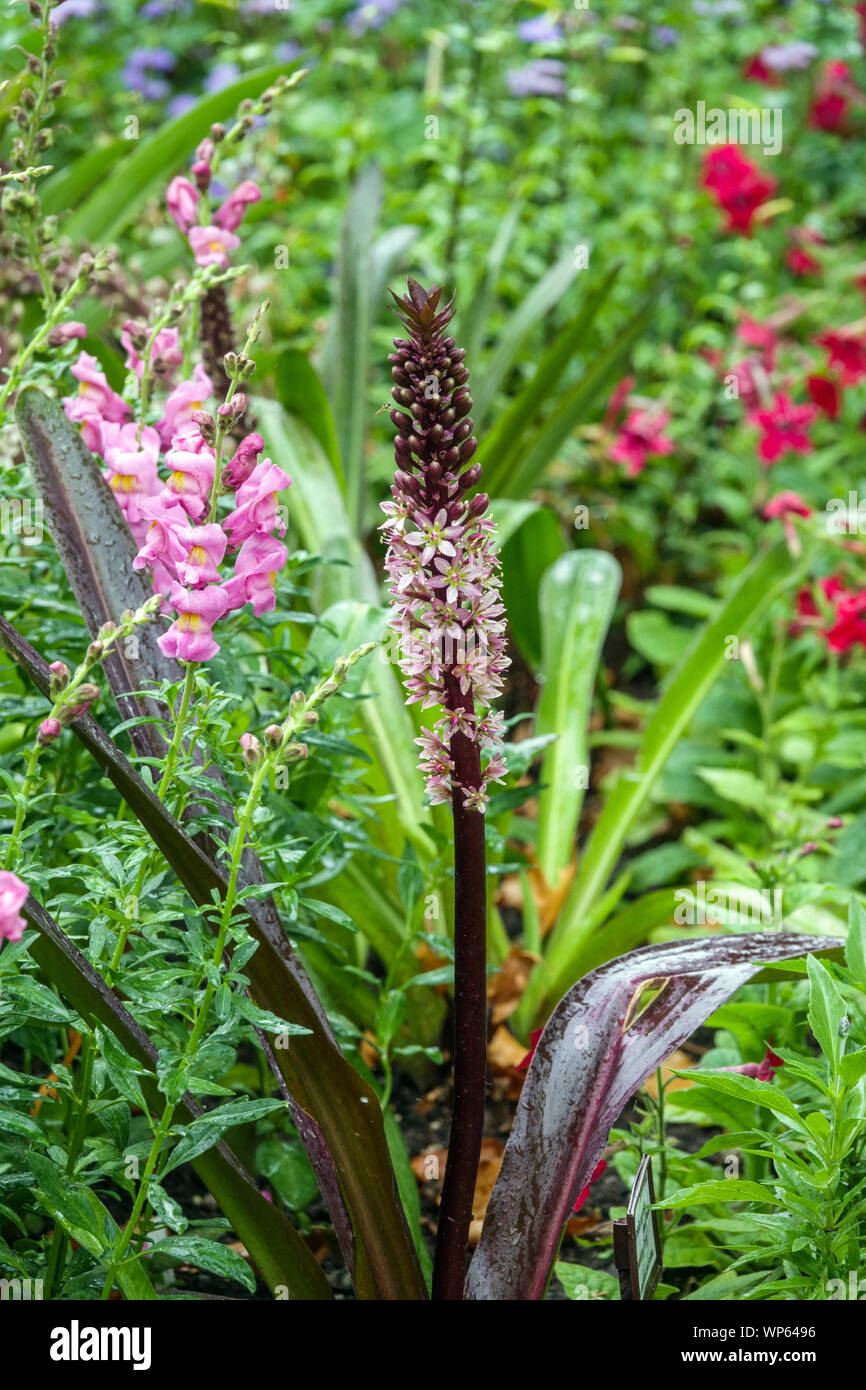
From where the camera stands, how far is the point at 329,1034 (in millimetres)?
1050

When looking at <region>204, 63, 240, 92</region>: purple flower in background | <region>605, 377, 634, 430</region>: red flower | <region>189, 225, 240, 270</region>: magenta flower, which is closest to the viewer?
<region>189, 225, 240, 270</region>: magenta flower

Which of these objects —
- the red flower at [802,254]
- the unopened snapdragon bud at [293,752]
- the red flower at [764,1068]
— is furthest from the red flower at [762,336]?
the unopened snapdragon bud at [293,752]

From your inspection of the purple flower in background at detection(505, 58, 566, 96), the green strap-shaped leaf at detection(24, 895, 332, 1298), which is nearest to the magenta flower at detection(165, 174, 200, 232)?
the green strap-shaped leaf at detection(24, 895, 332, 1298)

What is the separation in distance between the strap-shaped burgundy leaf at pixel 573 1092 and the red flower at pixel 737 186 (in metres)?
2.25

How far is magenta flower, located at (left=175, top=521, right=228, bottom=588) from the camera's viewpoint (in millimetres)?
940

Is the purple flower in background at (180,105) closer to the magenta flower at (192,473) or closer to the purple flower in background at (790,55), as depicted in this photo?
the purple flower in background at (790,55)

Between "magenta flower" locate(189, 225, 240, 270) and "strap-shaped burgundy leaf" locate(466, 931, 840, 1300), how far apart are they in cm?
85

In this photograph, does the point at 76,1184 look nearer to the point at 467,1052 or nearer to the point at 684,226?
the point at 467,1052

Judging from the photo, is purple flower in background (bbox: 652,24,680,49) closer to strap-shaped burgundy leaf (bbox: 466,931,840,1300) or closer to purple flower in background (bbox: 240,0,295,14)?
purple flower in background (bbox: 240,0,295,14)

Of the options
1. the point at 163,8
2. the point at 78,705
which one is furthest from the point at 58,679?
the point at 163,8

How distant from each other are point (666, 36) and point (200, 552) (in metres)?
3.39

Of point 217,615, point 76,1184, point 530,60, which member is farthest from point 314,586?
point 530,60

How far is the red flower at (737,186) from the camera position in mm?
2896

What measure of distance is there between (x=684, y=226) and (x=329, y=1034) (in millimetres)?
2781
